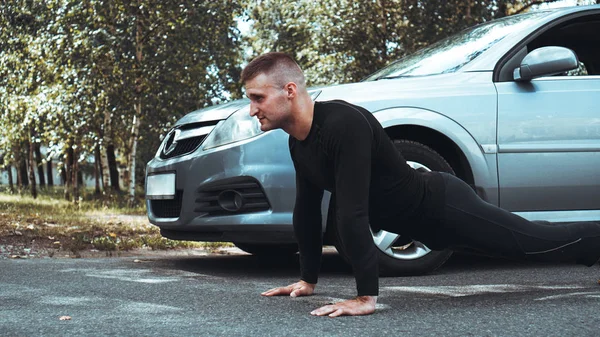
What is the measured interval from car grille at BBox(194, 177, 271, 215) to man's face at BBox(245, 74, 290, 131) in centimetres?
129

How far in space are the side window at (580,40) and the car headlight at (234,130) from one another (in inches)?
88.1

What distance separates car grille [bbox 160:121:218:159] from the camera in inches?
199

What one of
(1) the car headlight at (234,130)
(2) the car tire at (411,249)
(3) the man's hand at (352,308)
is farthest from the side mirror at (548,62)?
(3) the man's hand at (352,308)

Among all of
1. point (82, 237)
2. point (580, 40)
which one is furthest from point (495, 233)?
point (82, 237)

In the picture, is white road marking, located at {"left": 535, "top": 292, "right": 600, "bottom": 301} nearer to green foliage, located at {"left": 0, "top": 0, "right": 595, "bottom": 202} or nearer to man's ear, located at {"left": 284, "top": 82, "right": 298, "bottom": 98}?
man's ear, located at {"left": 284, "top": 82, "right": 298, "bottom": 98}

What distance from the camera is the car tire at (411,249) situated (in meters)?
4.76

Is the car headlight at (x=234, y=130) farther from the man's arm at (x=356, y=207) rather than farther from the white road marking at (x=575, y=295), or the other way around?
the white road marking at (x=575, y=295)

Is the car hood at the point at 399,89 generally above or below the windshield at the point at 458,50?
below

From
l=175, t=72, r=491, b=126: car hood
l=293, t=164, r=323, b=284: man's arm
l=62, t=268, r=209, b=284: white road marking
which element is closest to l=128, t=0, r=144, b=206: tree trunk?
l=62, t=268, r=209, b=284: white road marking

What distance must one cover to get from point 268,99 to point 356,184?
1.88ft

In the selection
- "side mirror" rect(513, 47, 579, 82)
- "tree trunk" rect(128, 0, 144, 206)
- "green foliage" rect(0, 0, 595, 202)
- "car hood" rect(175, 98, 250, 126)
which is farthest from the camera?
"tree trunk" rect(128, 0, 144, 206)

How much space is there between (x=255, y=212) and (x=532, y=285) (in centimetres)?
174

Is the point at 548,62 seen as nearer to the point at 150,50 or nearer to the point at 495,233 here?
the point at 495,233

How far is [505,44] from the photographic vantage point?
203 inches
